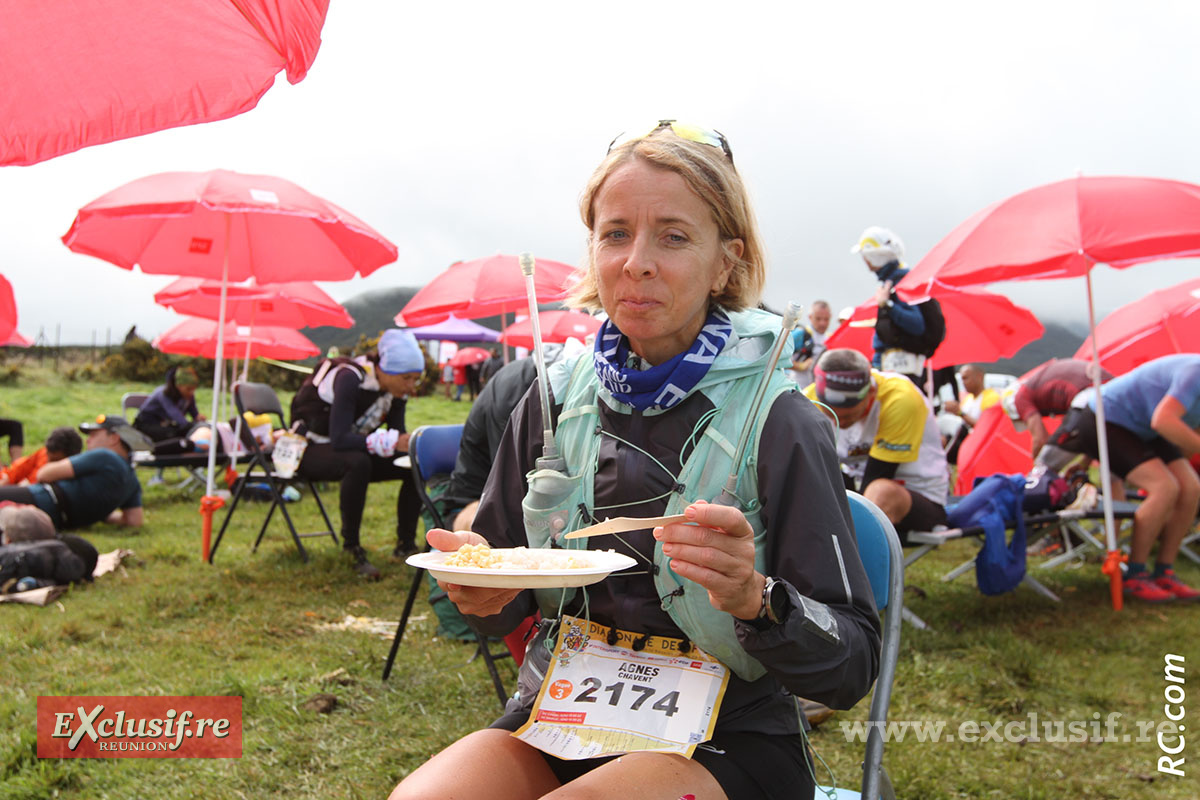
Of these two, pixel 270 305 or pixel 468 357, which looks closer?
pixel 270 305

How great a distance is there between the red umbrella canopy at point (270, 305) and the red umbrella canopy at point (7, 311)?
1716mm

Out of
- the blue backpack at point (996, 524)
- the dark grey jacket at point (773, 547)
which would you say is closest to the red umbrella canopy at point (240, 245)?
the blue backpack at point (996, 524)

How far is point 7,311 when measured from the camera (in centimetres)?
894

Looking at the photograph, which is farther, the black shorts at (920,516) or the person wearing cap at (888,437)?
the black shorts at (920,516)

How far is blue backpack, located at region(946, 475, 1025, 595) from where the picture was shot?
500 cm

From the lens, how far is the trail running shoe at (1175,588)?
554cm

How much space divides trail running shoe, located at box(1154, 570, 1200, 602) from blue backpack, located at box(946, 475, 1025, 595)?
1.20m

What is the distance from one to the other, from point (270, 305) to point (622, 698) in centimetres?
1068

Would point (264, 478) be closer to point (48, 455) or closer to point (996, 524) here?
point (48, 455)

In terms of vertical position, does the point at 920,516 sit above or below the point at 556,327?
above

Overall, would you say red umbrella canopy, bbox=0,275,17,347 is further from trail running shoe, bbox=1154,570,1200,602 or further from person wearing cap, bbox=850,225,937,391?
trail running shoe, bbox=1154,570,1200,602

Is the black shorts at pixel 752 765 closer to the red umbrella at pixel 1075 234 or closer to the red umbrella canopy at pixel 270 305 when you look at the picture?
the red umbrella at pixel 1075 234

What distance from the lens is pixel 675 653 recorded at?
1.51 m

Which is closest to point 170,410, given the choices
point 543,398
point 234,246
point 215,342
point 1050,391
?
point 215,342
